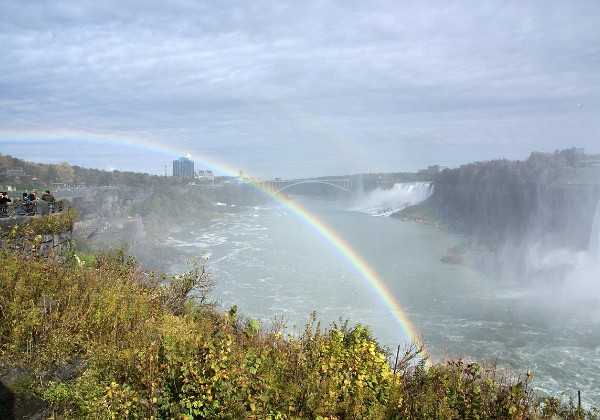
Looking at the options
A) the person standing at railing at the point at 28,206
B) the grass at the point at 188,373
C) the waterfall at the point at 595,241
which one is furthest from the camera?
the waterfall at the point at 595,241

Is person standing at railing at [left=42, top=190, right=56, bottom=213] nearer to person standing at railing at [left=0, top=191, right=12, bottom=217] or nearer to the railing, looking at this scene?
the railing

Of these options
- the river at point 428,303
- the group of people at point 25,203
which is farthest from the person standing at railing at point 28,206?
the river at point 428,303

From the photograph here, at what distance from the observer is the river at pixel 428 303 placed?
1686cm

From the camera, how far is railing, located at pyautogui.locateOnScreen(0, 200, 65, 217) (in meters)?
10.0

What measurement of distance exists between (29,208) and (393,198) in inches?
3842

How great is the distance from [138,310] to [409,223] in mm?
68724

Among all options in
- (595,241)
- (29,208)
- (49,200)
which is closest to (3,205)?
(29,208)

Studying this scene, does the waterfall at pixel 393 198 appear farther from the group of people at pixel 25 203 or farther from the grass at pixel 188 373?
the grass at pixel 188 373

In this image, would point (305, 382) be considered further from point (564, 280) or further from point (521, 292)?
point (564, 280)

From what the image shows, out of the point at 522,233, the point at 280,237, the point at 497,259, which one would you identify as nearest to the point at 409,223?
the point at 522,233

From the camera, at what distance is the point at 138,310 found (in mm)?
5848

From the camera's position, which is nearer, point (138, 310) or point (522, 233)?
point (138, 310)

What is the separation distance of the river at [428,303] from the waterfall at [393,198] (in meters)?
46.4

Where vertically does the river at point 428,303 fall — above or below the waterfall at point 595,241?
below
